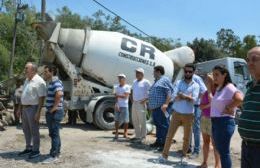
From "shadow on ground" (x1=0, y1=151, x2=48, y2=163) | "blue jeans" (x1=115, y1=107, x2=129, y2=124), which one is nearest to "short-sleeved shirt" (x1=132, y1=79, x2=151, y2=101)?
"blue jeans" (x1=115, y1=107, x2=129, y2=124)

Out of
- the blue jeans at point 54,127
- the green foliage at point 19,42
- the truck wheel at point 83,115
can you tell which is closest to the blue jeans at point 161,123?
the blue jeans at point 54,127

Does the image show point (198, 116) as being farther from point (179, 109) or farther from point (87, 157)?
point (87, 157)

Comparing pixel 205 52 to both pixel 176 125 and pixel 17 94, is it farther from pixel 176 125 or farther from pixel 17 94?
pixel 176 125

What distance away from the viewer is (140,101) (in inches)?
499

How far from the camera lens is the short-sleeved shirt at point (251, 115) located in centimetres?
519

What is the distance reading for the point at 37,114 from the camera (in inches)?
402

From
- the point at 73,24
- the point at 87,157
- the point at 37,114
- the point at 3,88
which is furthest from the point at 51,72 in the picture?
the point at 73,24

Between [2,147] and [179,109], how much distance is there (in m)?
4.16

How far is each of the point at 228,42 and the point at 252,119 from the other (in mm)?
49056

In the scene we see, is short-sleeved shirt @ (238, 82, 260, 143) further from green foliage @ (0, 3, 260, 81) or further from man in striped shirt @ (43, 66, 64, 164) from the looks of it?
green foliage @ (0, 3, 260, 81)

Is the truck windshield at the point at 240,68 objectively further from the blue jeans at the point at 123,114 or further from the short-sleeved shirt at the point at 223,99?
the short-sleeved shirt at the point at 223,99

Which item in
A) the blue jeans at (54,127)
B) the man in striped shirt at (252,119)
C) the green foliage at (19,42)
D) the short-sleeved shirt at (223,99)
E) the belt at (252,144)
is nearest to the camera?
the man in striped shirt at (252,119)

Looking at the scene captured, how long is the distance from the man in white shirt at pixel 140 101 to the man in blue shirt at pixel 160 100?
0.78m

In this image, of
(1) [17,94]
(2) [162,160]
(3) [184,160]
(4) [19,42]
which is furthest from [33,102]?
(4) [19,42]
